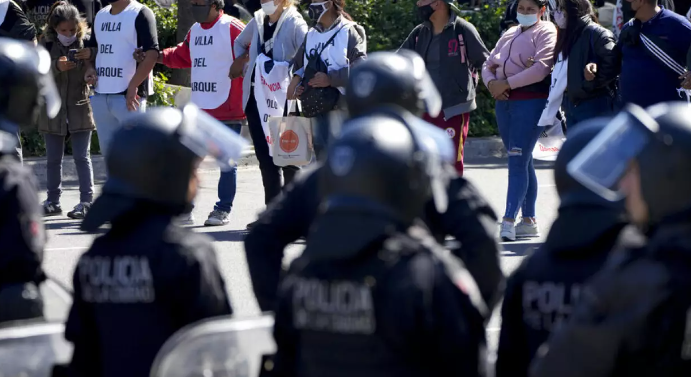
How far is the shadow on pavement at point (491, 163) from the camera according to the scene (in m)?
13.3

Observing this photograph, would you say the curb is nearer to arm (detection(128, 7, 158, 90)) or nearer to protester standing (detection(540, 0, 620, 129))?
arm (detection(128, 7, 158, 90))

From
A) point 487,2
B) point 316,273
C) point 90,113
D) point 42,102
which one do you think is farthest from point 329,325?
point 487,2

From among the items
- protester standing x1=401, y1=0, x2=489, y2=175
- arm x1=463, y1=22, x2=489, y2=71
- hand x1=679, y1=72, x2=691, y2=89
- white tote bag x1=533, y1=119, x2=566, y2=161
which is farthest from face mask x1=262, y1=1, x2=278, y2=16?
hand x1=679, y1=72, x2=691, y2=89

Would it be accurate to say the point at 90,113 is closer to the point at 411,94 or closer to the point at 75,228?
the point at 75,228

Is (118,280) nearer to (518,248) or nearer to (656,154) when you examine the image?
(656,154)

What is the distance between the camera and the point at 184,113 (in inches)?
138

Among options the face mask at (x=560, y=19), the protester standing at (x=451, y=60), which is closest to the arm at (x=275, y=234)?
the protester standing at (x=451, y=60)

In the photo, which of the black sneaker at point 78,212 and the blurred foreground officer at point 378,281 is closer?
the blurred foreground officer at point 378,281

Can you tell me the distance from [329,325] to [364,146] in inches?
17.4

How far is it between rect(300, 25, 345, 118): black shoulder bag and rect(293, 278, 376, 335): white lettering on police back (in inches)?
227

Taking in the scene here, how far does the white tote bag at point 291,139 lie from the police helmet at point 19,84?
14.6 ft

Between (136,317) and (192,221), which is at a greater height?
(136,317)

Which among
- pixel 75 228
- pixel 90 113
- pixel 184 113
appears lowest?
pixel 75 228

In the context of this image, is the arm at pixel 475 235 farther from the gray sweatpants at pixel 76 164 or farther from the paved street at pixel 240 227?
the gray sweatpants at pixel 76 164
